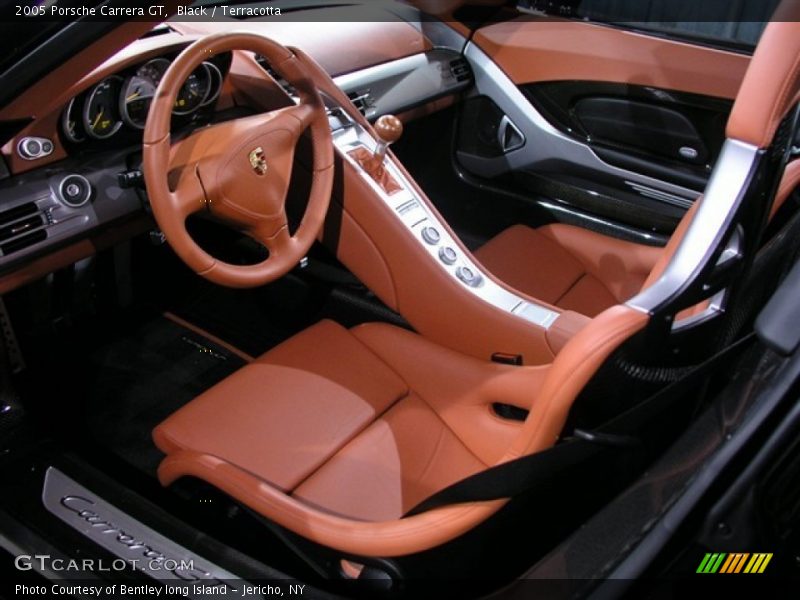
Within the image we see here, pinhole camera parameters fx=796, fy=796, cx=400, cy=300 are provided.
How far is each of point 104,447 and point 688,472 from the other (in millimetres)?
1440

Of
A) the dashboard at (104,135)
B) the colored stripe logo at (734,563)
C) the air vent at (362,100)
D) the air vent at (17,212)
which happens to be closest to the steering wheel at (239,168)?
the dashboard at (104,135)

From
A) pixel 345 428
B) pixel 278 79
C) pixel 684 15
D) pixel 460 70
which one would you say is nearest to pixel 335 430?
pixel 345 428

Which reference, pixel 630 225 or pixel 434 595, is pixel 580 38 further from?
pixel 434 595

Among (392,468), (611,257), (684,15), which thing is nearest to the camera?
(392,468)

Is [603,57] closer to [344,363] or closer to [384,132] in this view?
[384,132]

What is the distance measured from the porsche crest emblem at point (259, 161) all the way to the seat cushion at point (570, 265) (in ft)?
2.41

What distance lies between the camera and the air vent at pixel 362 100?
2283mm

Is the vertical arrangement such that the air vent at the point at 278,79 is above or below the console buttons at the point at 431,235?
above

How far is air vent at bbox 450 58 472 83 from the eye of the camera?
2.56 meters

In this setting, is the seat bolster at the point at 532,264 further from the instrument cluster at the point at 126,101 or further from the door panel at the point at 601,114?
the instrument cluster at the point at 126,101

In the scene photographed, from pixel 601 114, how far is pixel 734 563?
5.67 feet

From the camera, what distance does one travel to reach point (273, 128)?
1.57 m

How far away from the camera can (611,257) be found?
2074 millimetres

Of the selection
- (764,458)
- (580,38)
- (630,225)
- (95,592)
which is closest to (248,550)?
(95,592)
